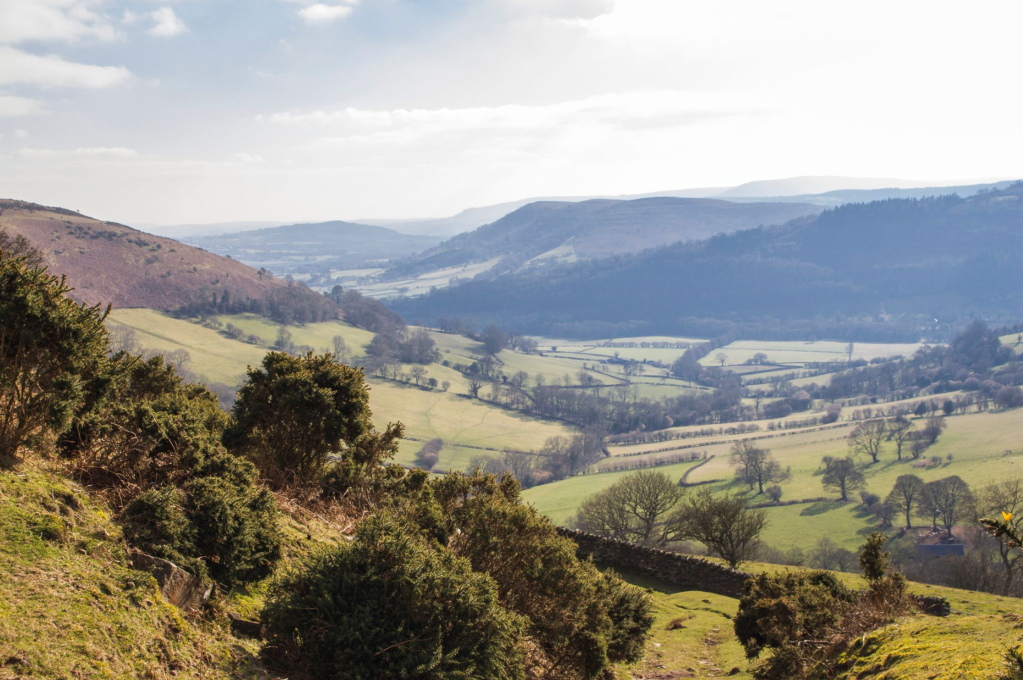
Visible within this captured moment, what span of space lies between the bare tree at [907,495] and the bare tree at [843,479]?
9910mm

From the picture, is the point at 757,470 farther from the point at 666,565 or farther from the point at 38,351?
the point at 38,351

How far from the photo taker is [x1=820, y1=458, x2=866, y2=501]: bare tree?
301 feet

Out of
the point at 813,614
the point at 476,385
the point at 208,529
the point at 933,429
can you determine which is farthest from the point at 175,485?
the point at 476,385

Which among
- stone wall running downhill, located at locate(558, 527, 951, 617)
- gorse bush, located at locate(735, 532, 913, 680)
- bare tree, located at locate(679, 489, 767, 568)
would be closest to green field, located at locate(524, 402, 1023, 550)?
bare tree, located at locate(679, 489, 767, 568)

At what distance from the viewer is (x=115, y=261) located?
163 metres

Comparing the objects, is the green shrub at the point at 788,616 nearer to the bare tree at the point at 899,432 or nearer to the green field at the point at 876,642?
the green field at the point at 876,642

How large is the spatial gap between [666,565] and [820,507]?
226ft

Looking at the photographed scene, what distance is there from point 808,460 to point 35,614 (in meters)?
119

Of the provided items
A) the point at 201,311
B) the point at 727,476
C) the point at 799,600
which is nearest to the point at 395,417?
the point at 727,476

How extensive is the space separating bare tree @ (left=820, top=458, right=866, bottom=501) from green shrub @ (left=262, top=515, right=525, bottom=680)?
9515cm

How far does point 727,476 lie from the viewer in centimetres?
10288

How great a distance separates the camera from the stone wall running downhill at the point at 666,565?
91.5 feet

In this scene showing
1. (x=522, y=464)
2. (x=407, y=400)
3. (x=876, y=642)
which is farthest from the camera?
(x=407, y=400)

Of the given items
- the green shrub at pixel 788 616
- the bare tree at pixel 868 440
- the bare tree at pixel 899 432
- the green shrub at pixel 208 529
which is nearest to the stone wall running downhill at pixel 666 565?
the green shrub at pixel 788 616
